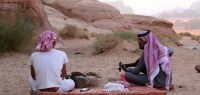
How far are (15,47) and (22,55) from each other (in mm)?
635

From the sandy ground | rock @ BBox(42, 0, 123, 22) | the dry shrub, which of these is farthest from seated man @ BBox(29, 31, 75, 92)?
rock @ BBox(42, 0, 123, 22)

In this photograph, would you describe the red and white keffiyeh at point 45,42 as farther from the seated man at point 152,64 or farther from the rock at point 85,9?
the rock at point 85,9

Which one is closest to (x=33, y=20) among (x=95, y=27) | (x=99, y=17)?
(x=95, y=27)

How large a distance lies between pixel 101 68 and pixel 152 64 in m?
5.34

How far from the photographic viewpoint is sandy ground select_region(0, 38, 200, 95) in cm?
882

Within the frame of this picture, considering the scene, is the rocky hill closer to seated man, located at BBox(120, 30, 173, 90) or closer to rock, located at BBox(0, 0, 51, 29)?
rock, located at BBox(0, 0, 51, 29)

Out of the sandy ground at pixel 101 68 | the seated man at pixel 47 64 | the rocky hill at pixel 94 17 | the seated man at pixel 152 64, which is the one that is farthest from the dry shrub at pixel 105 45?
the rocky hill at pixel 94 17

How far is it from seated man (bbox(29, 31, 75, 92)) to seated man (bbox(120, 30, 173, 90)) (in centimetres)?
169

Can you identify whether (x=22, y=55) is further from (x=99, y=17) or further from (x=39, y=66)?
(x=99, y=17)

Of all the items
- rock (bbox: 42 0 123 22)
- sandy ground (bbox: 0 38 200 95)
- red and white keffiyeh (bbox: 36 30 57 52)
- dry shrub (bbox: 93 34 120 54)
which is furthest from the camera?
rock (bbox: 42 0 123 22)

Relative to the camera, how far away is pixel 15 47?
48.8 ft

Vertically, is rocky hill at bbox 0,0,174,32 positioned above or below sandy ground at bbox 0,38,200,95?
below

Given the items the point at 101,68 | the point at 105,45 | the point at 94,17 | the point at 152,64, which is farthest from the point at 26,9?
the point at 94,17

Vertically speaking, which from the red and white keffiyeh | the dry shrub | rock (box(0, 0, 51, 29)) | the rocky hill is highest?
the red and white keffiyeh
